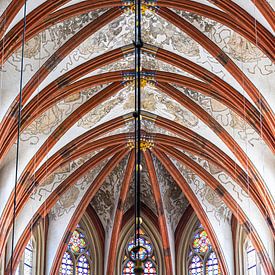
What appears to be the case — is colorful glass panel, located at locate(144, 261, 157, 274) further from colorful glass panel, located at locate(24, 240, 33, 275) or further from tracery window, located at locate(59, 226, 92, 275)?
colorful glass panel, located at locate(24, 240, 33, 275)

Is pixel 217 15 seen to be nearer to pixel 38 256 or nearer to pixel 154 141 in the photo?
pixel 154 141

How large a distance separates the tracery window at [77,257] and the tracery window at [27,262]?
135 centimetres

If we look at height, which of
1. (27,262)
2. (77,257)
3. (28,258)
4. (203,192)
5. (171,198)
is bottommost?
(27,262)

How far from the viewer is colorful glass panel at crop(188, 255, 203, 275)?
28656 mm

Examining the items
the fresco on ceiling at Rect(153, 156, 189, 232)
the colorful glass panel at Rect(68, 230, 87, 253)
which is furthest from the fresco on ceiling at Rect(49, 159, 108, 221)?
the fresco on ceiling at Rect(153, 156, 189, 232)

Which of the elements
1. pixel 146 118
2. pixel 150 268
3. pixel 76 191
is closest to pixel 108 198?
pixel 76 191

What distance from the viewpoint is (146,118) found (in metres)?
25.8

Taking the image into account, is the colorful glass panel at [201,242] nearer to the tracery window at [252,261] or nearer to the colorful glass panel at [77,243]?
the tracery window at [252,261]

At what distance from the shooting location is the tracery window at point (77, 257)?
1125 inches

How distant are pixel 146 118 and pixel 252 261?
5534mm

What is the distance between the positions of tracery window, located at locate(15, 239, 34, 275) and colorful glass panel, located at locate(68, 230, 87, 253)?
1.63 m

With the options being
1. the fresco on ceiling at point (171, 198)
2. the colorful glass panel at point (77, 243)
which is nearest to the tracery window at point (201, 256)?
the fresco on ceiling at point (171, 198)

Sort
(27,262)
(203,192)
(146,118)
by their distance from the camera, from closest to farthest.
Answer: (146,118) < (27,262) < (203,192)

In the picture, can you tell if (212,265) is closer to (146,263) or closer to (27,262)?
(146,263)
